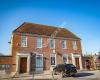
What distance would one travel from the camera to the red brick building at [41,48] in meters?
25.0

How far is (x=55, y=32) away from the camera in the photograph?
30.4 metres

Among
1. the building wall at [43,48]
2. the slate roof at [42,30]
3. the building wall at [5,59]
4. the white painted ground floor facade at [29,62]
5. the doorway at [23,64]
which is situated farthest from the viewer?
the slate roof at [42,30]

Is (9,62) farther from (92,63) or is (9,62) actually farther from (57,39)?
(92,63)

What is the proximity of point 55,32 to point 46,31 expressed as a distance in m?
2.13

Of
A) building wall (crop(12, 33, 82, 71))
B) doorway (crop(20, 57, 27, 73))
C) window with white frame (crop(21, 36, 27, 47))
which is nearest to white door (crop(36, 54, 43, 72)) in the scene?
building wall (crop(12, 33, 82, 71))

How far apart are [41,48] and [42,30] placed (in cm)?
432

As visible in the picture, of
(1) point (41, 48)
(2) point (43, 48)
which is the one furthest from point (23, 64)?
(2) point (43, 48)

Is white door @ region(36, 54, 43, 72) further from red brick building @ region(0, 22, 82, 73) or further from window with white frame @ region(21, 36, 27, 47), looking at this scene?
window with white frame @ region(21, 36, 27, 47)

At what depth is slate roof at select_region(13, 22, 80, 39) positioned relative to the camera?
27156 millimetres

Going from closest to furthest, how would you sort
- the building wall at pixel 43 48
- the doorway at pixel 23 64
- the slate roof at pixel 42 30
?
the doorway at pixel 23 64, the building wall at pixel 43 48, the slate roof at pixel 42 30

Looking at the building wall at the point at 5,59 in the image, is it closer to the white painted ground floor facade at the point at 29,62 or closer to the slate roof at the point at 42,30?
the white painted ground floor facade at the point at 29,62

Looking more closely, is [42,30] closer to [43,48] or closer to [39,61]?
[43,48]

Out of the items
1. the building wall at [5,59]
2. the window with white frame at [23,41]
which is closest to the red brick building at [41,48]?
the window with white frame at [23,41]

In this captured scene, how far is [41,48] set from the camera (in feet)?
89.1
